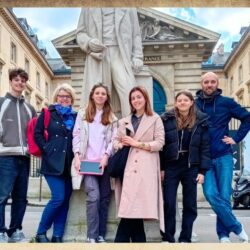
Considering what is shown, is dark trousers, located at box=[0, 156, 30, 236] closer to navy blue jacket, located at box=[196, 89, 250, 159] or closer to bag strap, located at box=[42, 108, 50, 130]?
bag strap, located at box=[42, 108, 50, 130]

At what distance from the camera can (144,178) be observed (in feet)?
16.7

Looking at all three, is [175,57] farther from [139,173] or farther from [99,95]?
[139,173]

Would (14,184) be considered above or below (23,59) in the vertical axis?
below

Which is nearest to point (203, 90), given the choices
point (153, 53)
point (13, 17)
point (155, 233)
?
point (155, 233)

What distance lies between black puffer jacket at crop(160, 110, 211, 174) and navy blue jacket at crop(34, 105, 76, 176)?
3.42ft

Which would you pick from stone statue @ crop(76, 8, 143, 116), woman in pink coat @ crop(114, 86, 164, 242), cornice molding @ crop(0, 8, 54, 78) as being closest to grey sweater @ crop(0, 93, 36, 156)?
woman in pink coat @ crop(114, 86, 164, 242)

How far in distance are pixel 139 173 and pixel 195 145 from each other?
2.11 ft

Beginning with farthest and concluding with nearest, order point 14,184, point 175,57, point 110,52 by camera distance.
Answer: point 175,57 → point 110,52 → point 14,184

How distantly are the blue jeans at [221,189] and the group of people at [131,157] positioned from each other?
0.03 ft

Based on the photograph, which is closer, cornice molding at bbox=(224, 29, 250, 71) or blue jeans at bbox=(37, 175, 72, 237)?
blue jeans at bbox=(37, 175, 72, 237)

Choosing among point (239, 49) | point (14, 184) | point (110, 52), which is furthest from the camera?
point (239, 49)

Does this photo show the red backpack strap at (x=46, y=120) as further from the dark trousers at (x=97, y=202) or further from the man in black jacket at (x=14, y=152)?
the dark trousers at (x=97, y=202)

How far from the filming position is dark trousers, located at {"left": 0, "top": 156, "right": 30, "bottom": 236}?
5.45 meters

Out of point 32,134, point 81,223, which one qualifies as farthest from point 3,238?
point 32,134
